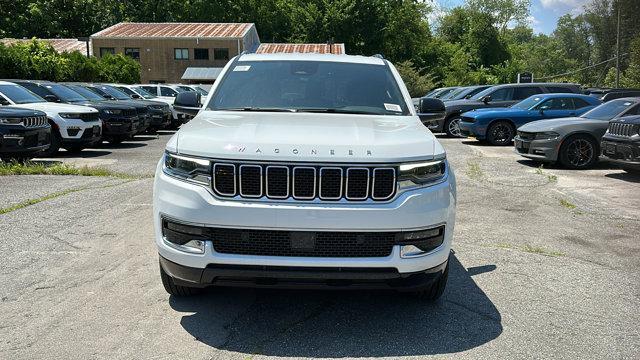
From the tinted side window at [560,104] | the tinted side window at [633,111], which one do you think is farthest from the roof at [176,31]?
the tinted side window at [633,111]

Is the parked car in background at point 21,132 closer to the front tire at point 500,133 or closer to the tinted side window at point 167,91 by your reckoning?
the front tire at point 500,133

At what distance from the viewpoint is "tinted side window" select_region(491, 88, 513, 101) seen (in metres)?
19.1

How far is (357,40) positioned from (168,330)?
200ft

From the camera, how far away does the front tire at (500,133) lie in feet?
54.0

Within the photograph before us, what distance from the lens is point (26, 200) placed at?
310 inches

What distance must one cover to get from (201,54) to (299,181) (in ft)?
182

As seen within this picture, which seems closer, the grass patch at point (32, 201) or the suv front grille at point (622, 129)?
the grass patch at point (32, 201)

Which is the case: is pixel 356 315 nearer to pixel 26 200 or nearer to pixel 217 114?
pixel 217 114

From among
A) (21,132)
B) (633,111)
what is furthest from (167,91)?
(633,111)

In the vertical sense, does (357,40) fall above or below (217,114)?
above

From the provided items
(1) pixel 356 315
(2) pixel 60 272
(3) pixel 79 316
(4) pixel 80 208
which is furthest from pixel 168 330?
(4) pixel 80 208

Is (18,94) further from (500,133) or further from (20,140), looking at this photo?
(500,133)

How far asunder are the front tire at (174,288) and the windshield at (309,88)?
5.10ft

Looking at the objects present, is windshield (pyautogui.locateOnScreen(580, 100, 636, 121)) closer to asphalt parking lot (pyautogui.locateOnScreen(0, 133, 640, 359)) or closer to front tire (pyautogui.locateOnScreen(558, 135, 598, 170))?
front tire (pyautogui.locateOnScreen(558, 135, 598, 170))
